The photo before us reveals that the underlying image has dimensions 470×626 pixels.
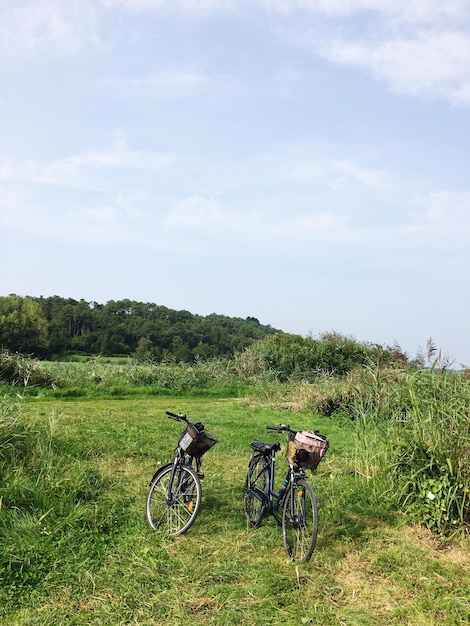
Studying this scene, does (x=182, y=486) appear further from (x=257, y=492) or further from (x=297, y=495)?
(x=297, y=495)

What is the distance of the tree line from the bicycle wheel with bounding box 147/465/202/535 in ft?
48.1

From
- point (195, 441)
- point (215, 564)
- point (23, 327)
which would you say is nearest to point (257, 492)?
point (195, 441)

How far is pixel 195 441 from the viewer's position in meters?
5.20

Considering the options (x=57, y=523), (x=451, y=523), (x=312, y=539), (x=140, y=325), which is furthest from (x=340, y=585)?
(x=140, y=325)

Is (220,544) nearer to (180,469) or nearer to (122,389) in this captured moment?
(180,469)

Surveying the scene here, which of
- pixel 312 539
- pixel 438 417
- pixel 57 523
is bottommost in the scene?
pixel 57 523

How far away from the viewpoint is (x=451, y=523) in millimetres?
5223

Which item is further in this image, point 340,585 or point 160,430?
point 160,430

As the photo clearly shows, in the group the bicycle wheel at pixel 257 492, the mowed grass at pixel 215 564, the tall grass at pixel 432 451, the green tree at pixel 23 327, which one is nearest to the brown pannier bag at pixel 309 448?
the bicycle wheel at pixel 257 492

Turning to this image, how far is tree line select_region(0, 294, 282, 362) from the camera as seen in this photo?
75.5 feet

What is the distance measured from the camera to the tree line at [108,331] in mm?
23016

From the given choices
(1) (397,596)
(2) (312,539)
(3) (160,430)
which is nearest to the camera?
(1) (397,596)

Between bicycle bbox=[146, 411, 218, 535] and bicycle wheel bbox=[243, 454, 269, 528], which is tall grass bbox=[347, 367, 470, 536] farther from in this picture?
bicycle bbox=[146, 411, 218, 535]

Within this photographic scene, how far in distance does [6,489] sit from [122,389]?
1103 cm
